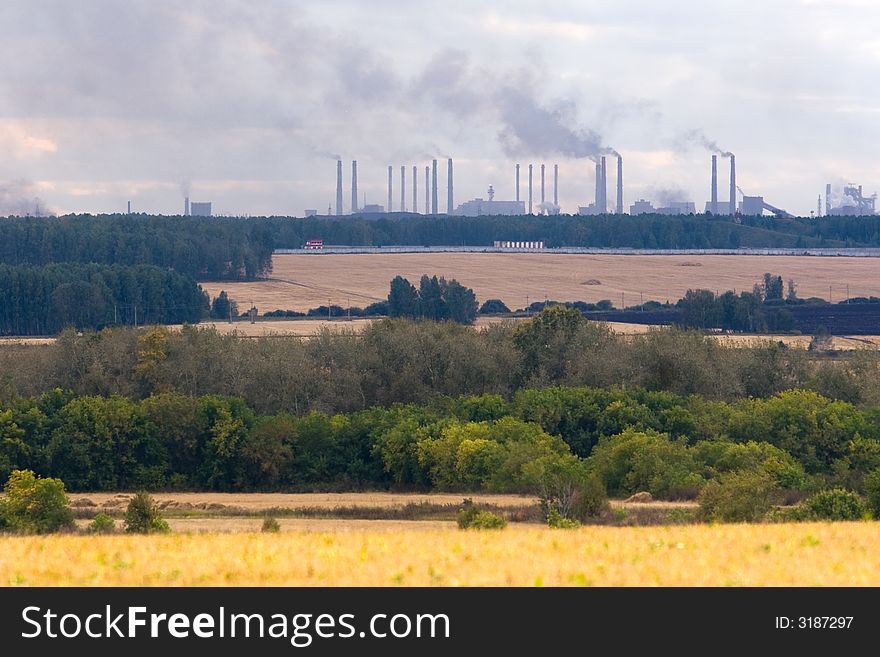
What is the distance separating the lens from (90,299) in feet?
408

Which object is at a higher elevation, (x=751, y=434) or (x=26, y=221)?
(x=26, y=221)

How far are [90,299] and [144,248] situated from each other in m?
43.2

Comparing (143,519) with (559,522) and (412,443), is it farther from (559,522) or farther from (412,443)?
(412,443)

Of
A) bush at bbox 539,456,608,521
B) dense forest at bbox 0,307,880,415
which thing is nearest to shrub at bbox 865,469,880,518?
bush at bbox 539,456,608,521

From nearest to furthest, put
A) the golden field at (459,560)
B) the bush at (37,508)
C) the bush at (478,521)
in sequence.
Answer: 1. the golden field at (459,560)
2. the bush at (478,521)
3. the bush at (37,508)

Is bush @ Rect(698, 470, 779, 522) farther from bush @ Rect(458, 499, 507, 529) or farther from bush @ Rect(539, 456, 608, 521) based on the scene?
bush @ Rect(458, 499, 507, 529)

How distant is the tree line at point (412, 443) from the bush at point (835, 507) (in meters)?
13.3

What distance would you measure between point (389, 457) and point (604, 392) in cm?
1241

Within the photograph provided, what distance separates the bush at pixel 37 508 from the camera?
38344 mm

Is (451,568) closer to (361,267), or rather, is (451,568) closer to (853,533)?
(853,533)

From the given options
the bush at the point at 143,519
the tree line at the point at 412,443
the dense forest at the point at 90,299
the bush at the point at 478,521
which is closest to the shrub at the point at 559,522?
the bush at the point at 478,521

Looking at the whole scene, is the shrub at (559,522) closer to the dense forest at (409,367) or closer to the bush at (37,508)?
the bush at (37,508)

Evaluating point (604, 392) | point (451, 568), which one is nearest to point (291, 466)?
point (604, 392)

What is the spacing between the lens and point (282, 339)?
7794 centimetres
